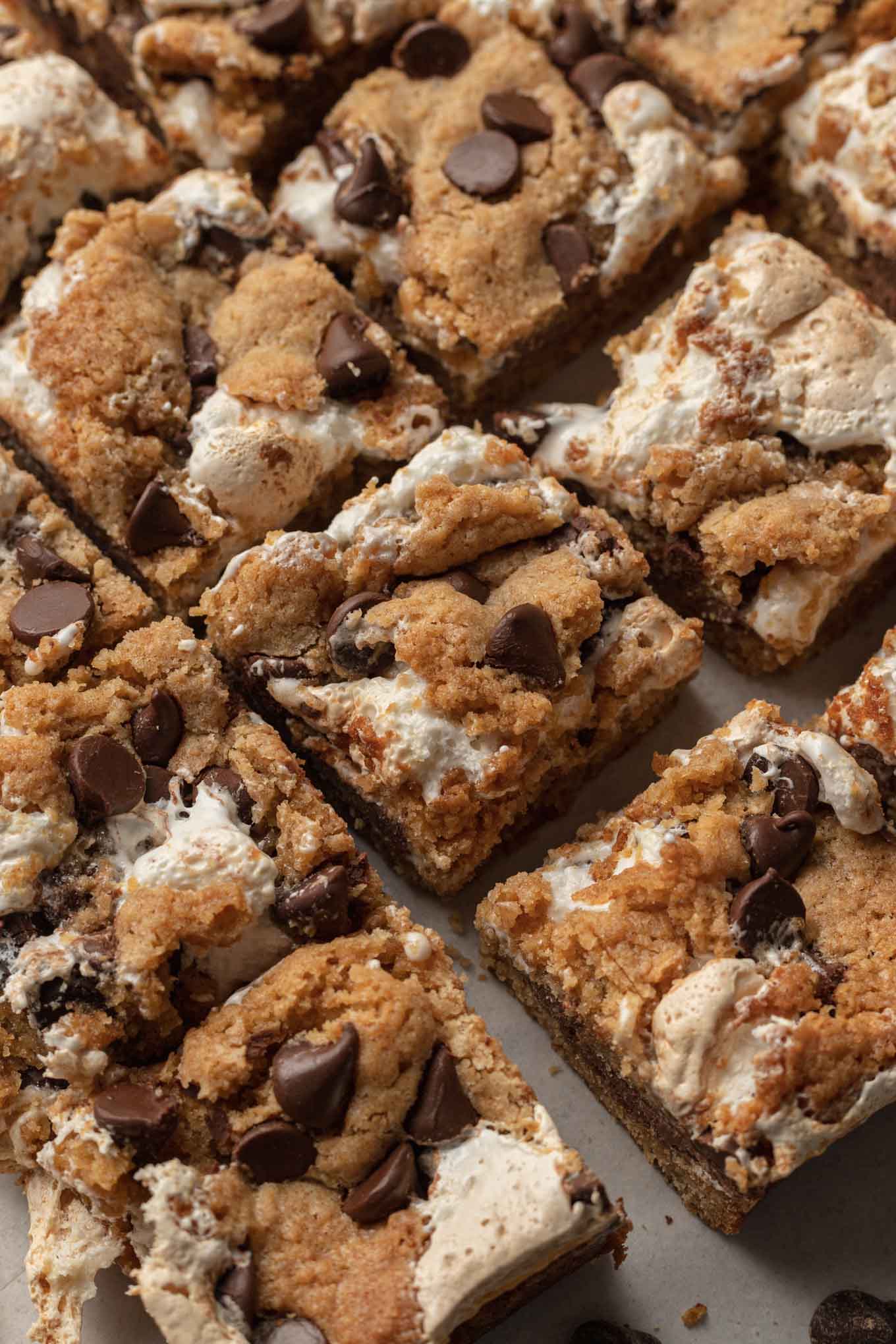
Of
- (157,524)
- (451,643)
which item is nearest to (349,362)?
(157,524)

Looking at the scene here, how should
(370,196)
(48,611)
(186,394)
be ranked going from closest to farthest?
(48,611)
(186,394)
(370,196)

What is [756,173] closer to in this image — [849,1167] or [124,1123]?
[849,1167]

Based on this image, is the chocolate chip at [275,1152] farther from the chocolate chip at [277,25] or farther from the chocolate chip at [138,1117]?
the chocolate chip at [277,25]

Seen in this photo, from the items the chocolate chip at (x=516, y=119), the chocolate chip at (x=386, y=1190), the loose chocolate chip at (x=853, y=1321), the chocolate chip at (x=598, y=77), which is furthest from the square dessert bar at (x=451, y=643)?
the loose chocolate chip at (x=853, y=1321)

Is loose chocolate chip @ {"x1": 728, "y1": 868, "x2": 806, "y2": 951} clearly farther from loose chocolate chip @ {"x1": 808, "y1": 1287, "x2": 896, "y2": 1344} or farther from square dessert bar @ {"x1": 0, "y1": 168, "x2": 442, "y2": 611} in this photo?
square dessert bar @ {"x1": 0, "y1": 168, "x2": 442, "y2": 611}

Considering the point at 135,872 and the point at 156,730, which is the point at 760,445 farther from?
the point at 135,872
